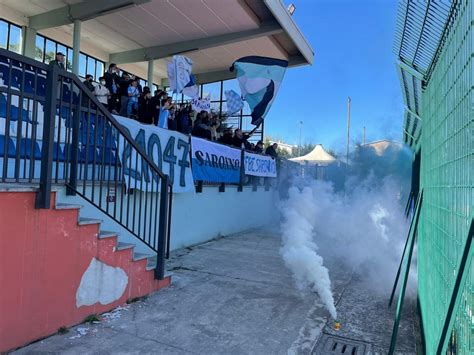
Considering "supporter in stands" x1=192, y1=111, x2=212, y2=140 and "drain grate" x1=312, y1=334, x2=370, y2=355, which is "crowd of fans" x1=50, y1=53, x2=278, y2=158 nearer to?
"supporter in stands" x1=192, y1=111, x2=212, y2=140

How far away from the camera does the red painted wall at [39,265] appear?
11.1 feet

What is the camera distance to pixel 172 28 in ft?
39.9

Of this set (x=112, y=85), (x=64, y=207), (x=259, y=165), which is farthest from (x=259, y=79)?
(x=64, y=207)

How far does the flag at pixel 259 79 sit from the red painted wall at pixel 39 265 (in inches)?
319

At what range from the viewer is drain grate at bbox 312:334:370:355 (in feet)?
12.9

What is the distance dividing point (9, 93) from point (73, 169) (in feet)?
3.69

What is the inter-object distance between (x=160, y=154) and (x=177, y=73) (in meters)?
3.40

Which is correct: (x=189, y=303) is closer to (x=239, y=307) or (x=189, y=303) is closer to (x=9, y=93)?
(x=239, y=307)

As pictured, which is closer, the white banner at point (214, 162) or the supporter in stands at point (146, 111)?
the supporter in stands at point (146, 111)

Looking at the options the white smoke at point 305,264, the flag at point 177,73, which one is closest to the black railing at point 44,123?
the white smoke at point 305,264

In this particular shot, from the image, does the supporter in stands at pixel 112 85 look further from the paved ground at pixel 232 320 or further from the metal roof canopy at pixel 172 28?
the paved ground at pixel 232 320

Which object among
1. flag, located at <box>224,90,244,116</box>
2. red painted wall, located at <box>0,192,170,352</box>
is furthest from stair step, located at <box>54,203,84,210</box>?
flag, located at <box>224,90,244,116</box>

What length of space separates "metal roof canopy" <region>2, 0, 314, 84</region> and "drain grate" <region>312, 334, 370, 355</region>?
29.6 ft

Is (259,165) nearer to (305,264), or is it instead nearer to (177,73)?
(177,73)
